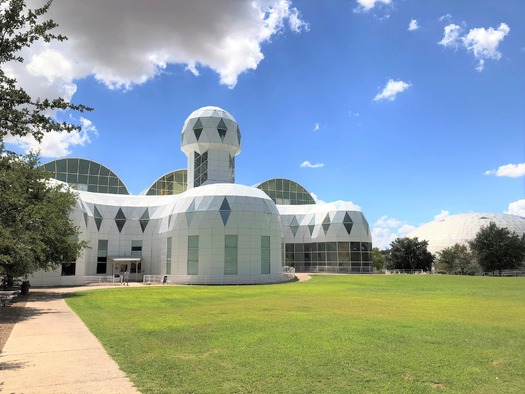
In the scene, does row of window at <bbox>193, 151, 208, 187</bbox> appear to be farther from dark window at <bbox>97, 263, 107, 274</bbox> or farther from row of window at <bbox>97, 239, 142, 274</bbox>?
dark window at <bbox>97, 263, 107, 274</bbox>

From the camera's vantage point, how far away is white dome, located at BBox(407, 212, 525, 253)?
3661 inches

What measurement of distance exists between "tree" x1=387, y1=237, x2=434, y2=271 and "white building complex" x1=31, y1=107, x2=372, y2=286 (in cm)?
1229

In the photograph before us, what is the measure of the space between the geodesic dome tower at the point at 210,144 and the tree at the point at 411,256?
1349 inches

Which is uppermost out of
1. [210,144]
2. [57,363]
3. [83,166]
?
[210,144]

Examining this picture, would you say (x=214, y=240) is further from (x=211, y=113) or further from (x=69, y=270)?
(x=211, y=113)

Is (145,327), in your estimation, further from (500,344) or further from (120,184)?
(120,184)

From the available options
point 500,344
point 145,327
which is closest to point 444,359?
point 500,344

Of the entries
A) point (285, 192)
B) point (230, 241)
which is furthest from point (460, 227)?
point (230, 241)

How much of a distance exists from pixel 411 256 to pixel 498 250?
1300 cm

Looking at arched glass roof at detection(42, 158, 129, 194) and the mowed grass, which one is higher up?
arched glass roof at detection(42, 158, 129, 194)

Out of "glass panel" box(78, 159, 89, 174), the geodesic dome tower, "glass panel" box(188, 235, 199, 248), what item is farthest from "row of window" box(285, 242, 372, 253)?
"glass panel" box(78, 159, 89, 174)

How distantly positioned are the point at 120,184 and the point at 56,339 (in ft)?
179

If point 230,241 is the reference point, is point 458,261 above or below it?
below

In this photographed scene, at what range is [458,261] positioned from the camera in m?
70.4
